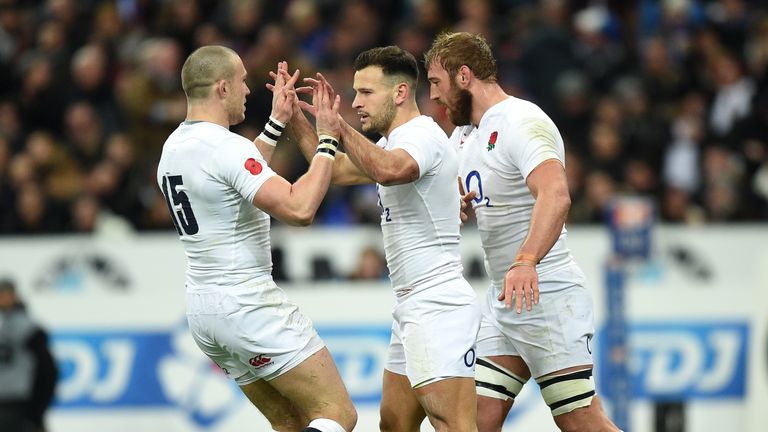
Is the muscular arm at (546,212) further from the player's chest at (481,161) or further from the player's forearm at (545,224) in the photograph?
the player's chest at (481,161)

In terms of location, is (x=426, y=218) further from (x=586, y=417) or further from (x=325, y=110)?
(x=586, y=417)

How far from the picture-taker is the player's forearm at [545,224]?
23.1 ft

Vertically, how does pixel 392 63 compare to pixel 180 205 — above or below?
above

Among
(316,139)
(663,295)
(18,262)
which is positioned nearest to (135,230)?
(18,262)

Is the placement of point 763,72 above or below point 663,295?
above

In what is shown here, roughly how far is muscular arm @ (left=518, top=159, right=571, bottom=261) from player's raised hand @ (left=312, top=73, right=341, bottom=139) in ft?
3.72

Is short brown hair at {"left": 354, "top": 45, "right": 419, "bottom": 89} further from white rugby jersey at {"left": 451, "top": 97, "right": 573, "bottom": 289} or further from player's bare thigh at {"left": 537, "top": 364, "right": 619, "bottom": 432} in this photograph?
player's bare thigh at {"left": 537, "top": 364, "right": 619, "bottom": 432}

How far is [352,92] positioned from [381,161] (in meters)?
8.24

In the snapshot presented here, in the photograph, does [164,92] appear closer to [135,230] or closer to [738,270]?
[135,230]

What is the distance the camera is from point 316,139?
7.90 m

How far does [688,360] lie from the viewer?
1291 cm

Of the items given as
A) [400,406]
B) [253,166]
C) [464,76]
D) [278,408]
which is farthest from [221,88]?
[400,406]

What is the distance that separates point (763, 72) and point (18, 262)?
352 inches

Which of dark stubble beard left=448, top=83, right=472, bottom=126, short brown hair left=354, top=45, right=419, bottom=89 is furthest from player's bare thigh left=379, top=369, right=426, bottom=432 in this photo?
short brown hair left=354, top=45, right=419, bottom=89
